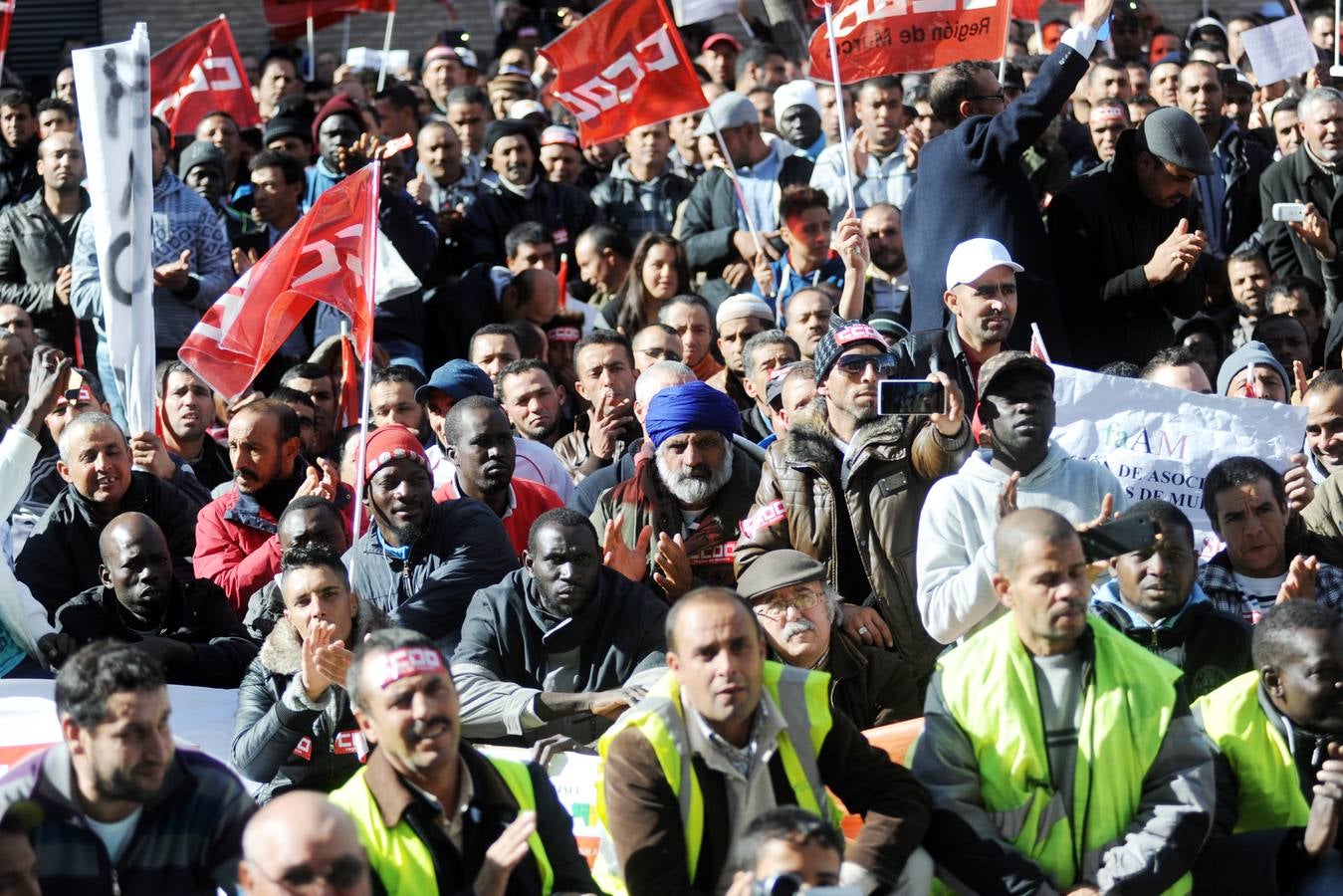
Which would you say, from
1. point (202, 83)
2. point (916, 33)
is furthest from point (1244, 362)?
point (202, 83)

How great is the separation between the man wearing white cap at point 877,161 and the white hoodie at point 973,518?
199 inches

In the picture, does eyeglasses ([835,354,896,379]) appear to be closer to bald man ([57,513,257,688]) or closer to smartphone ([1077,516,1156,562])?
smartphone ([1077,516,1156,562])

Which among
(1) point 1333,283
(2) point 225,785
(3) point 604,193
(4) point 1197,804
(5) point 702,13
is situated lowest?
(4) point 1197,804

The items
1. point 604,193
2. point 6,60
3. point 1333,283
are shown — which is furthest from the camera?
point 6,60

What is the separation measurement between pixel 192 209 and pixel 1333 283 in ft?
18.9

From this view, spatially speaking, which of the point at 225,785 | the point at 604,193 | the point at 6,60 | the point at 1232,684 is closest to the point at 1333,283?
the point at 604,193

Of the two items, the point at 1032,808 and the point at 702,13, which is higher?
the point at 702,13

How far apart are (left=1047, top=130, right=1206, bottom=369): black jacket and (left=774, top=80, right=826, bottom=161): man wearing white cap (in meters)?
4.19

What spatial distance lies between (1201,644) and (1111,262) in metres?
2.66

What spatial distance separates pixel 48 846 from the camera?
5.48 metres

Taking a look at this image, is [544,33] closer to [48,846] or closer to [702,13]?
[702,13]

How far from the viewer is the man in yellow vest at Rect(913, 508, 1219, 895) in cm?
576

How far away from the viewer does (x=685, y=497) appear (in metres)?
7.86

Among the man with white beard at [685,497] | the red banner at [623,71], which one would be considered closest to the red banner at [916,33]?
the red banner at [623,71]
